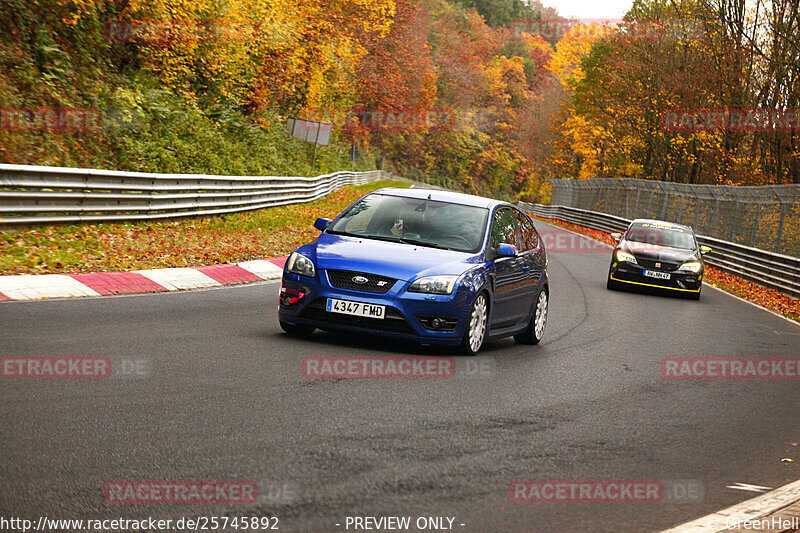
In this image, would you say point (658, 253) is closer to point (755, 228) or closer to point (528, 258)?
point (755, 228)

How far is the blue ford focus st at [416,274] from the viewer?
29.9 feet

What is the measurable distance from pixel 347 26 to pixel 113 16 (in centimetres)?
2703

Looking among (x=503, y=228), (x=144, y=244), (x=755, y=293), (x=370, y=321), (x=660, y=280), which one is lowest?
(x=755, y=293)

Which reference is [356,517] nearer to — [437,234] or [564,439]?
[564,439]

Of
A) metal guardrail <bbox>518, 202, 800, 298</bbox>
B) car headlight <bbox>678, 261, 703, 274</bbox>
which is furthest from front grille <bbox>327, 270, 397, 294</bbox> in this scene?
metal guardrail <bbox>518, 202, 800, 298</bbox>

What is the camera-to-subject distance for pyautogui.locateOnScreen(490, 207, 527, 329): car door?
1026cm

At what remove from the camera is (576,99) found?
7562cm

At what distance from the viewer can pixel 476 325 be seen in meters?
9.73

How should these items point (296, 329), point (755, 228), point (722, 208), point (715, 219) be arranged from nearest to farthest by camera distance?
1. point (296, 329)
2. point (755, 228)
3. point (722, 208)
4. point (715, 219)

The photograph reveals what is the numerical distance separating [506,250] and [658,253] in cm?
1219

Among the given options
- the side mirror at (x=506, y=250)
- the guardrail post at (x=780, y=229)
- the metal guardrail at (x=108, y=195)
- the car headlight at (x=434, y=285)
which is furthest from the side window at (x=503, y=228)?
the guardrail post at (x=780, y=229)

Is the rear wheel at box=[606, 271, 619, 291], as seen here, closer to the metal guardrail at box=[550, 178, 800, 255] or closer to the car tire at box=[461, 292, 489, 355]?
the metal guardrail at box=[550, 178, 800, 255]

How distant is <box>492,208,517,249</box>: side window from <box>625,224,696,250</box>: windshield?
38.2 ft

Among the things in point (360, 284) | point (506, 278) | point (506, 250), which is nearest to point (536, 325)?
point (506, 278)
